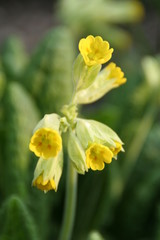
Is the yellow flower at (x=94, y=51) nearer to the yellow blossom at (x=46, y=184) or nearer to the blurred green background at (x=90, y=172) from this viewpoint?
the yellow blossom at (x=46, y=184)

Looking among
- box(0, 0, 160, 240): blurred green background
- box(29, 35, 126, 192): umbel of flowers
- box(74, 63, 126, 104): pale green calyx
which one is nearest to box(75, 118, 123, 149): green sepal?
box(29, 35, 126, 192): umbel of flowers

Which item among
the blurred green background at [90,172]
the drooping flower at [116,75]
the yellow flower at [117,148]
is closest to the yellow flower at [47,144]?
the yellow flower at [117,148]

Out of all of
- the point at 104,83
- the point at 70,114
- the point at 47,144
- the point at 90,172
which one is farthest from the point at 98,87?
the point at 90,172

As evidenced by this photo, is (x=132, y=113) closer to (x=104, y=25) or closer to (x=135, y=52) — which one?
(x=104, y=25)

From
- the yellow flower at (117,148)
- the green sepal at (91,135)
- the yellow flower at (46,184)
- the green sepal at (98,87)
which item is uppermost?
the green sepal at (98,87)

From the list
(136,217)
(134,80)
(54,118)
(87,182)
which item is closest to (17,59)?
(134,80)

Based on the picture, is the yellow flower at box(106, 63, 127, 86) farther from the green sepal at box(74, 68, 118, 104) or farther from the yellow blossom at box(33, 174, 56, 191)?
the yellow blossom at box(33, 174, 56, 191)
